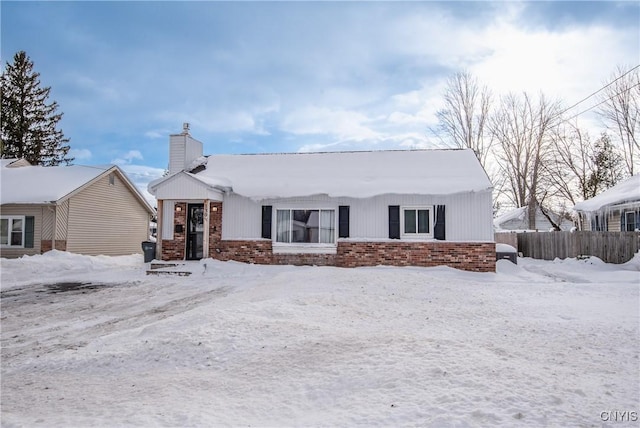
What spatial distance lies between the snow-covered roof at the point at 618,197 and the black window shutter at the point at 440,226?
9854 millimetres

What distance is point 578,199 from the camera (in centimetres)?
3127

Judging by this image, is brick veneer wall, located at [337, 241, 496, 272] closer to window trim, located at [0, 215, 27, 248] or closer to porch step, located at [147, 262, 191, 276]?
porch step, located at [147, 262, 191, 276]

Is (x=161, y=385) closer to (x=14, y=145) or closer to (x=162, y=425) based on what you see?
(x=162, y=425)

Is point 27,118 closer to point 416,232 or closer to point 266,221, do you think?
point 266,221

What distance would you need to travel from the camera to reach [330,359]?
4773 mm

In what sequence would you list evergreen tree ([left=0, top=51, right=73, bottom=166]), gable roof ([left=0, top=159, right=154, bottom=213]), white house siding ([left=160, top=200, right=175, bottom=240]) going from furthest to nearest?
1. evergreen tree ([left=0, top=51, right=73, bottom=166])
2. gable roof ([left=0, top=159, right=154, bottom=213])
3. white house siding ([left=160, top=200, right=175, bottom=240])

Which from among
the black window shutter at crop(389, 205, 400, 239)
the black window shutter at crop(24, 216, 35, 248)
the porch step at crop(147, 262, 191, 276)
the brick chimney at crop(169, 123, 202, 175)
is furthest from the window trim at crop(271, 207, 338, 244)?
the black window shutter at crop(24, 216, 35, 248)

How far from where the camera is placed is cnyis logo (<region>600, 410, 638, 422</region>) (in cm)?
332

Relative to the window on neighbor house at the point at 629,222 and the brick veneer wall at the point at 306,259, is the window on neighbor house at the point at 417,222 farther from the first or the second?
the window on neighbor house at the point at 629,222

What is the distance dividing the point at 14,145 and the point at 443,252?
36838 mm

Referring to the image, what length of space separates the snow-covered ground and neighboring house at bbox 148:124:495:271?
4644mm

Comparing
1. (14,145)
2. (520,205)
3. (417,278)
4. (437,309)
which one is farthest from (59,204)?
(520,205)

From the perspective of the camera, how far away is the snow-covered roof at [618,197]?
18609 mm

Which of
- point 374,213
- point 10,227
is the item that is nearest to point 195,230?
point 374,213
